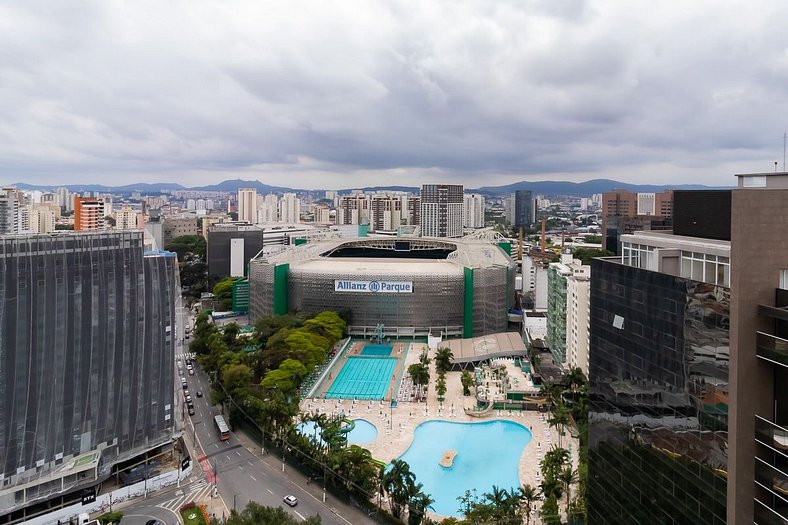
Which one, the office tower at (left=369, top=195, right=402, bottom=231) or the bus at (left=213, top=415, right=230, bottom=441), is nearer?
the bus at (left=213, top=415, right=230, bottom=441)

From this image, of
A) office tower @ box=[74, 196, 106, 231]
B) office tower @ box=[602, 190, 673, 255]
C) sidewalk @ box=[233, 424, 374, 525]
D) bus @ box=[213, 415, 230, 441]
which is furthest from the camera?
office tower @ box=[602, 190, 673, 255]

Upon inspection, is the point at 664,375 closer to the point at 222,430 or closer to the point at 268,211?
the point at 222,430

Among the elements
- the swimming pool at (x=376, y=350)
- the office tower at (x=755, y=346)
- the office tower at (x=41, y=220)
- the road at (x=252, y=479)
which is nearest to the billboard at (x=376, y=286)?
the swimming pool at (x=376, y=350)

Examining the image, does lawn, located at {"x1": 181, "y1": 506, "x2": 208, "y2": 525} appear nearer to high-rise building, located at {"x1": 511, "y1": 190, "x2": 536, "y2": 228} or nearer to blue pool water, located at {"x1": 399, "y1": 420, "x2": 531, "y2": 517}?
blue pool water, located at {"x1": 399, "y1": 420, "x2": 531, "y2": 517}

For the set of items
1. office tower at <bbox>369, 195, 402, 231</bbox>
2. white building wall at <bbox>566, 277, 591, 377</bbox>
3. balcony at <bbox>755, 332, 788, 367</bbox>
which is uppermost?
office tower at <bbox>369, 195, 402, 231</bbox>

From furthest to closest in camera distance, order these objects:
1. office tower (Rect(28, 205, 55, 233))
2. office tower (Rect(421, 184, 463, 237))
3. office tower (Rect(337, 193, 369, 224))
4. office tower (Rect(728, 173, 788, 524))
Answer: office tower (Rect(337, 193, 369, 224))
office tower (Rect(421, 184, 463, 237))
office tower (Rect(28, 205, 55, 233))
office tower (Rect(728, 173, 788, 524))

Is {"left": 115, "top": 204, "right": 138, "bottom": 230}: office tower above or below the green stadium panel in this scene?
above

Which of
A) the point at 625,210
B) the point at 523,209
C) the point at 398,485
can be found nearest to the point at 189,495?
the point at 398,485

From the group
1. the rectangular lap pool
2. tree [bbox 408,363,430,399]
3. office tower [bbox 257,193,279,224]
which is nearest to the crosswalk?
the rectangular lap pool
